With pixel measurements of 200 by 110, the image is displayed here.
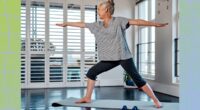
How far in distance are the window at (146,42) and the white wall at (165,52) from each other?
1.19 ft

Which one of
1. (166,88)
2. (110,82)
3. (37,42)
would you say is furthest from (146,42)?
(37,42)

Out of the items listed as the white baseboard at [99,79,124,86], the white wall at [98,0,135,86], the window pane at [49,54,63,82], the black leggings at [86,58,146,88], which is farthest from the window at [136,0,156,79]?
the black leggings at [86,58,146,88]

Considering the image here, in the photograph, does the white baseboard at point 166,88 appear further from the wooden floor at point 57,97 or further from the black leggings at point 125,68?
the black leggings at point 125,68

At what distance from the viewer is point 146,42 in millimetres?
6594

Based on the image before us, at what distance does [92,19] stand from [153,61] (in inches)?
73.5

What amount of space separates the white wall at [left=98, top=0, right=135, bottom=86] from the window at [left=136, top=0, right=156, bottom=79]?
20 cm

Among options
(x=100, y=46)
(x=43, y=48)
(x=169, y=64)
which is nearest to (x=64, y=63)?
(x=43, y=48)

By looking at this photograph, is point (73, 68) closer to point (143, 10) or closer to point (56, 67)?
point (56, 67)

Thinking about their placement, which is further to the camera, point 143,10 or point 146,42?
point 143,10

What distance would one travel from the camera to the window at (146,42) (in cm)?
627

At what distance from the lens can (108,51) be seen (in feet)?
11.6

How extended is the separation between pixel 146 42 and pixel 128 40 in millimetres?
661

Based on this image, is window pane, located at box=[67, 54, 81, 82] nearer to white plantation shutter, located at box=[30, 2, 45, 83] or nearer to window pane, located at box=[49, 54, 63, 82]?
window pane, located at box=[49, 54, 63, 82]

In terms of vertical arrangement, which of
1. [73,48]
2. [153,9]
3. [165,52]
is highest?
[153,9]
